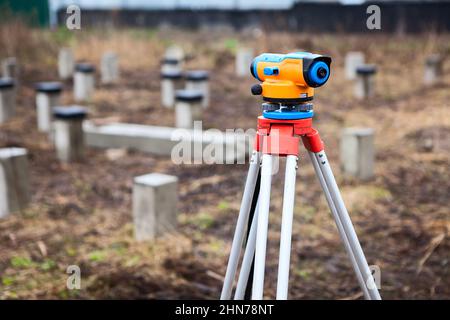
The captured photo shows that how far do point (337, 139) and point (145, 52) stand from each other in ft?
29.7

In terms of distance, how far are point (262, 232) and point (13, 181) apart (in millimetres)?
3330

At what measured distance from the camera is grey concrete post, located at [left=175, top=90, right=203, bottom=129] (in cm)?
774

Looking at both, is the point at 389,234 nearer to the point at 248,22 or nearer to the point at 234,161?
Result: the point at 234,161

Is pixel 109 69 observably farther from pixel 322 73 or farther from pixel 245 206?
pixel 322 73

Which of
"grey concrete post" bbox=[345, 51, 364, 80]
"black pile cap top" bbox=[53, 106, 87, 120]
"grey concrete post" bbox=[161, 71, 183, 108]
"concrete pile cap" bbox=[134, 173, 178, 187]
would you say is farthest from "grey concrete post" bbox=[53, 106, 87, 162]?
"grey concrete post" bbox=[345, 51, 364, 80]

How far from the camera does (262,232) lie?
1991 millimetres

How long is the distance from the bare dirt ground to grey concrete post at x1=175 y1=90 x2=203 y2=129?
0.34 metres

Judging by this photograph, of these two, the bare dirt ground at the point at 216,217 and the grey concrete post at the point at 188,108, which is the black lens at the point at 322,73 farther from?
the grey concrete post at the point at 188,108

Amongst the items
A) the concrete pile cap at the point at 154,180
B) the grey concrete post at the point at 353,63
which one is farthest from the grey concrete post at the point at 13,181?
the grey concrete post at the point at 353,63

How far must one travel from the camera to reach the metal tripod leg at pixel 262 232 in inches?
77.3

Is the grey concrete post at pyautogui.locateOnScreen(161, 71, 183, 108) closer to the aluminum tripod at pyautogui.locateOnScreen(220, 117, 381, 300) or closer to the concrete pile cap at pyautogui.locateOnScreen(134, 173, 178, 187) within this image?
the concrete pile cap at pyautogui.locateOnScreen(134, 173, 178, 187)

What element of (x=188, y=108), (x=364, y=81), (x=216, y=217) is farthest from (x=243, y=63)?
(x=216, y=217)
